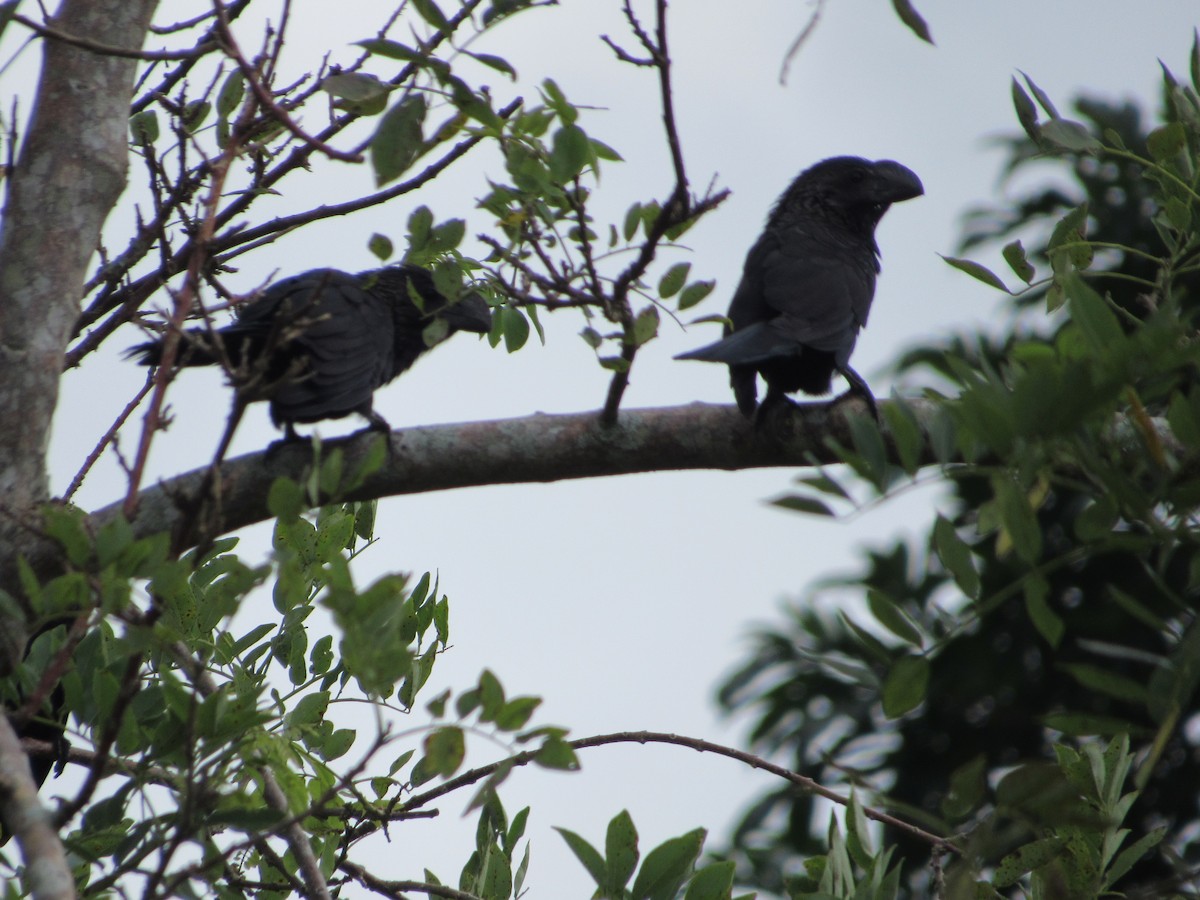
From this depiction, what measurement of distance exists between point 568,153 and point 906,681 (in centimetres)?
120

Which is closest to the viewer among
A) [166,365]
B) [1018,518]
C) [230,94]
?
[1018,518]

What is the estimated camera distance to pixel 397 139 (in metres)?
2.03

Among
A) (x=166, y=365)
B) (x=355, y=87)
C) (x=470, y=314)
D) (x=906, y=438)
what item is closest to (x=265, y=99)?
(x=355, y=87)

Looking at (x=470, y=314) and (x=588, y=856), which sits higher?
(x=470, y=314)

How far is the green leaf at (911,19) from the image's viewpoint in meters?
1.66

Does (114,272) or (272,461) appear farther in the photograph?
(114,272)

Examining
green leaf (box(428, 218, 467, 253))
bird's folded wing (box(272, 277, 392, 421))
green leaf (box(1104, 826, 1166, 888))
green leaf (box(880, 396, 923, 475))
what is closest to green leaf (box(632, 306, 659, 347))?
green leaf (box(428, 218, 467, 253))

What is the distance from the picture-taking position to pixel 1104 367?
1.39m

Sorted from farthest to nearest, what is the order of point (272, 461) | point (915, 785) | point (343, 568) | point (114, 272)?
1. point (915, 785)
2. point (114, 272)
3. point (272, 461)
4. point (343, 568)

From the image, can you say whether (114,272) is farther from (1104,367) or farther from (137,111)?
(1104,367)

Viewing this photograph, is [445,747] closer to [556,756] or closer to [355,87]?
[556,756]

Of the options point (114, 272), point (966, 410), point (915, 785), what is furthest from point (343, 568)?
point (915, 785)

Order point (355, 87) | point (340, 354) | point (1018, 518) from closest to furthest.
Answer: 1. point (1018, 518)
2. point (355, 87)
3. point (340, 354)

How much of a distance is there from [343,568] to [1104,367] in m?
0.98
